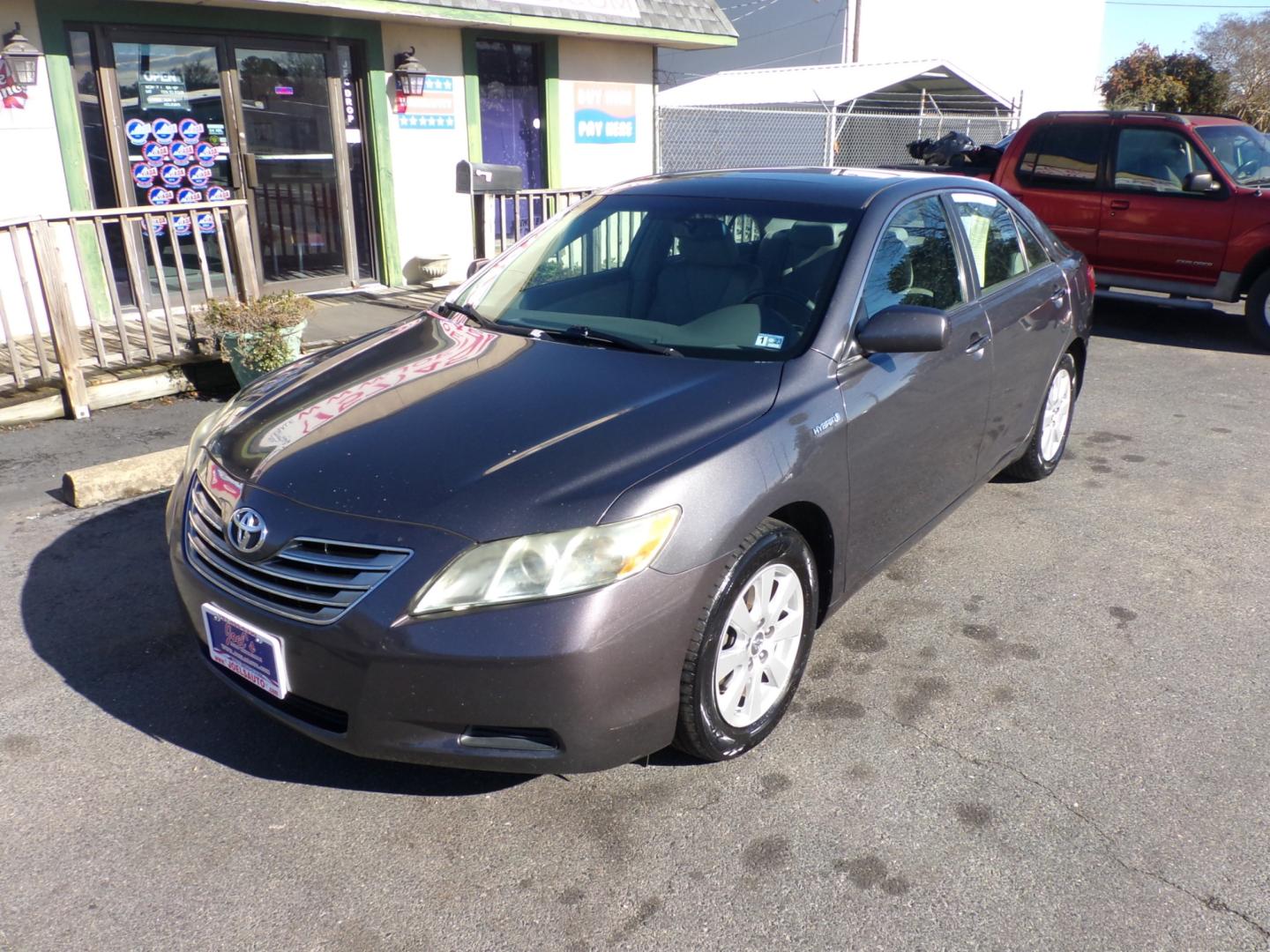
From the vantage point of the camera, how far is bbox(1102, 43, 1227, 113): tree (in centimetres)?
3094

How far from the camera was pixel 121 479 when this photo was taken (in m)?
5.03

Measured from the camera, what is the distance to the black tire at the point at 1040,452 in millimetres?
5125

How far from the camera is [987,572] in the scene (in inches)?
174

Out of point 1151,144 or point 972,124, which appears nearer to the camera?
point 1151,144

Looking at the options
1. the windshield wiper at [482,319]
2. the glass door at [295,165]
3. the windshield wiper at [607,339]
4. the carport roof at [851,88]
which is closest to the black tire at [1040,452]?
the windshield wiper at [607,339]

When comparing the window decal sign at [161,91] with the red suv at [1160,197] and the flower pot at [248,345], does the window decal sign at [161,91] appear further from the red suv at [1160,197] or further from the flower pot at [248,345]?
the red suv at [1160,197]

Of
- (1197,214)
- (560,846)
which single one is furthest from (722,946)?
(1197,214)

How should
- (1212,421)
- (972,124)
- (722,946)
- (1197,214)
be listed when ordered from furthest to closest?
(972,124) < (1197,214) < (1212,421) < (722,946)

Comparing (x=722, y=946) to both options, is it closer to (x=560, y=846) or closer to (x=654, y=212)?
(x=560, y=846)

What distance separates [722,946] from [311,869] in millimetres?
1041

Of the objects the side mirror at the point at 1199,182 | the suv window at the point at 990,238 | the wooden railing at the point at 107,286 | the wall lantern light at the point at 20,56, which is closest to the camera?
the suv window at the point at 990,238

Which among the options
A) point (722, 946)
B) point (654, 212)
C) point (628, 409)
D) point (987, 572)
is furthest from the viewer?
point (987, 572)

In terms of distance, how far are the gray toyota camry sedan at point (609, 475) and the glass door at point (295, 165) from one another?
558 centimetres

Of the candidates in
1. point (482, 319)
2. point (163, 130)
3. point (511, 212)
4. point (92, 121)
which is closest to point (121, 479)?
point (482, 319)
